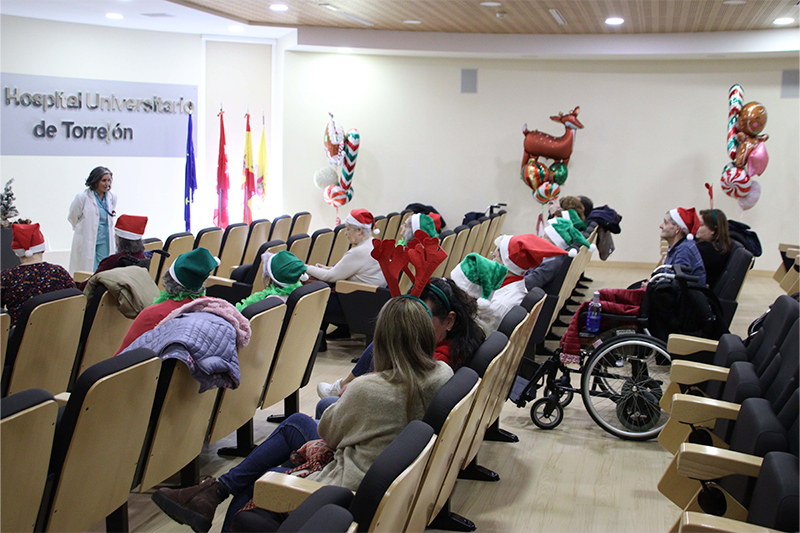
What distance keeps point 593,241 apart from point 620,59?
3.74 metres

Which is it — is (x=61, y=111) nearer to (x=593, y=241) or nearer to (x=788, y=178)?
(x=593, y=241)

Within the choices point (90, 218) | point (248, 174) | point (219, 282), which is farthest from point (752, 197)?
point (90, 218)

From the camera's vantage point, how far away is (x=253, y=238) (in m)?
6.63

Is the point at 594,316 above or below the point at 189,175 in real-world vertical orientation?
below

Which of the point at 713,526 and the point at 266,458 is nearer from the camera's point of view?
the point at 713,526

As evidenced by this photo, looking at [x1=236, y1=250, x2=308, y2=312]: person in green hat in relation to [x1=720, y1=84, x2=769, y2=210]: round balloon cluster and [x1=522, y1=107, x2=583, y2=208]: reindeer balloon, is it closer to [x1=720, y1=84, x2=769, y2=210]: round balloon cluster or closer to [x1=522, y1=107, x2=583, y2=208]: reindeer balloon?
[x1=522, y1=107, x2=583, y2=208]: reindeer balloon

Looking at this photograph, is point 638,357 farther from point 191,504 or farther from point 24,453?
point 24,453

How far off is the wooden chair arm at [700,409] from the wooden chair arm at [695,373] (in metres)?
0.39

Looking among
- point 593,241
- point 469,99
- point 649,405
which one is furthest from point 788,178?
point 649,405

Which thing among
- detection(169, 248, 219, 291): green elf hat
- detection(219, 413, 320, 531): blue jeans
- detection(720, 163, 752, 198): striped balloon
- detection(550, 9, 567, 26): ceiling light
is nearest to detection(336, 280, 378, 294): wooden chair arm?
detection(169, 248, 219, 291): green elf hat

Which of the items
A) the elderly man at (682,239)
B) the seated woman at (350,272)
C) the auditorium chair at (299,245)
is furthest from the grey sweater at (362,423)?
the auditorium chair at (299,245)

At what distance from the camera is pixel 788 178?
373 inches

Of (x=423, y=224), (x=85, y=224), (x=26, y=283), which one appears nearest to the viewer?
(x=26, y=283)

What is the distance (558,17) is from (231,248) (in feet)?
15.9
